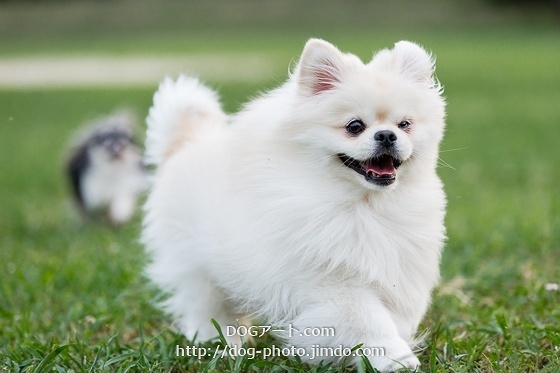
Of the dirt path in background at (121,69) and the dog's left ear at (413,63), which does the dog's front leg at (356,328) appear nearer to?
the dog's left ear at (413,63)

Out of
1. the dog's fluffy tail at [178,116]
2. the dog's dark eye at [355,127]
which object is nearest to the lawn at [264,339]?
the dog's fluffy tail at [178,116]

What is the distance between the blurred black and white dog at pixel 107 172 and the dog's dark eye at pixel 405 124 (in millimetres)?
5524

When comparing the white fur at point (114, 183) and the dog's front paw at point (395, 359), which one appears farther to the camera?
the white fur at point (114, 183)

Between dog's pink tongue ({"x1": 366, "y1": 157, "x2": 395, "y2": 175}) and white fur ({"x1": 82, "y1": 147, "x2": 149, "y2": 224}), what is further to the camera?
white fur ({"x1": 82, "y1": 147, "x2": 149, "y2": 224})

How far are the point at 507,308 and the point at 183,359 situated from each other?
1835 mm

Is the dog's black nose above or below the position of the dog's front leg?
above

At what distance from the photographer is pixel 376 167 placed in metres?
3.09

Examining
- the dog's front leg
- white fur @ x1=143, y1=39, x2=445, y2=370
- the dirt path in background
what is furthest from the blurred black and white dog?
the dirt path in background

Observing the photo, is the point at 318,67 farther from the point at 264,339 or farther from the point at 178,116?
the point at 264,339

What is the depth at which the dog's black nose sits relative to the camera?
298 centimetres

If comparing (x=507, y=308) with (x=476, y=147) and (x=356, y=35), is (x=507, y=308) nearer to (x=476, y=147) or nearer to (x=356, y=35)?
(x=476, y=147)

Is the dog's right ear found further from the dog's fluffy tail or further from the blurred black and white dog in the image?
the blurred black and white dog

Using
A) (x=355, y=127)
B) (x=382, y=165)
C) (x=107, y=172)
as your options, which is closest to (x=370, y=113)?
(x=355, y=127)

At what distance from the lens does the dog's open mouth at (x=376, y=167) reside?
3049 millimetres
